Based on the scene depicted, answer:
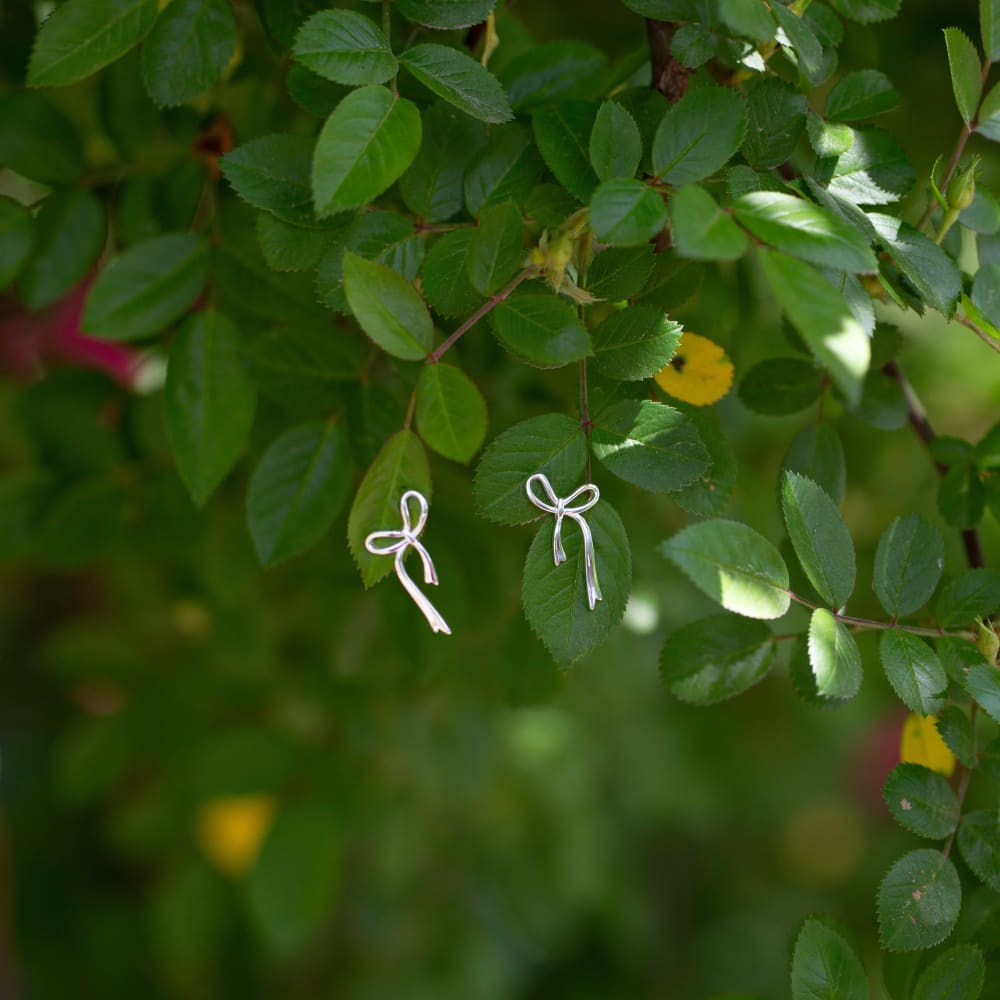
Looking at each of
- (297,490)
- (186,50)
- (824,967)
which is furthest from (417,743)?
(186,50)

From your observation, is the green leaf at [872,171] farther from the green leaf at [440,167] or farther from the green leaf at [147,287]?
the green leaf at [147,287]

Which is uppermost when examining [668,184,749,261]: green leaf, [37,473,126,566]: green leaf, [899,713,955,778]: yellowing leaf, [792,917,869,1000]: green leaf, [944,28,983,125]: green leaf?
[944,28,983,125]: green leaf

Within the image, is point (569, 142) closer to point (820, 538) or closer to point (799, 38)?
point (799, 38)

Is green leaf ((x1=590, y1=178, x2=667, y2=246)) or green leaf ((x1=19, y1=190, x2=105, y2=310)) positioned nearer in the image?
green leaf ((x1=590, y1=178, x2=667, y2=246))

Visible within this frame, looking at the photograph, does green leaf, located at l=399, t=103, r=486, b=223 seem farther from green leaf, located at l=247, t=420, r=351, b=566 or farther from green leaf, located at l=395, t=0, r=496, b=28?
green leaf, located at l=247, t=420, r=351, b=566

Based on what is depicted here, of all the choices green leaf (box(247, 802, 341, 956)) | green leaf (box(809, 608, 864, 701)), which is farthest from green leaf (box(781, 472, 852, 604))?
green leaf (box(247, 802, 341, 956))

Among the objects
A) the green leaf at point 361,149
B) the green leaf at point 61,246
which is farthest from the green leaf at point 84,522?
the green leaf at point 361,149

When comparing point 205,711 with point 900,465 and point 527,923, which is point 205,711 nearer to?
point 527,923
